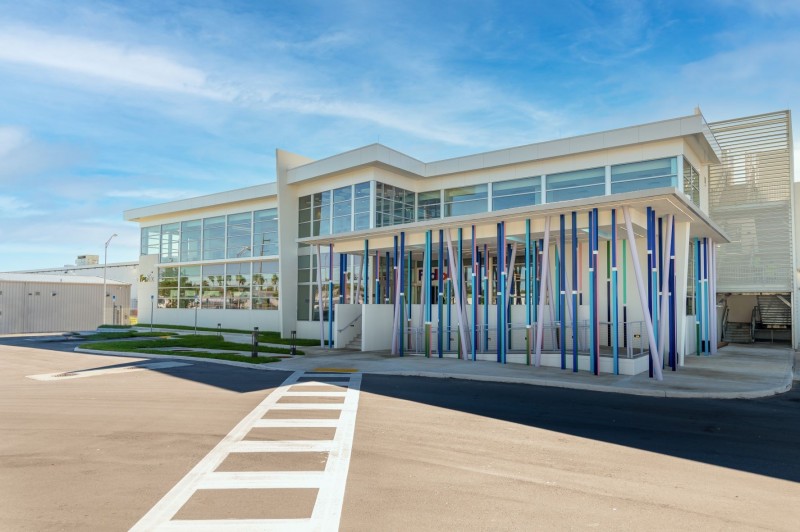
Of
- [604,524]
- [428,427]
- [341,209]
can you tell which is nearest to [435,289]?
[341,209]

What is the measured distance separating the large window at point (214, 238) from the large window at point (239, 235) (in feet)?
2.62

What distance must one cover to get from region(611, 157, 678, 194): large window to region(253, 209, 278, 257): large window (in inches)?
766

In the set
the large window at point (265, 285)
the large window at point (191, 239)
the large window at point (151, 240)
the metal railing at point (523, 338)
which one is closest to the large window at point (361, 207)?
the metal railing at point (523, 338)

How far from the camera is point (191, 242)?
39.3m

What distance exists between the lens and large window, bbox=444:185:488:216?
2699 centimetres

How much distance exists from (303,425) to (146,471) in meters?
3.01

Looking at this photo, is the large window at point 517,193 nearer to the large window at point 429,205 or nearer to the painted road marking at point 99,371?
the large window at point 429,205

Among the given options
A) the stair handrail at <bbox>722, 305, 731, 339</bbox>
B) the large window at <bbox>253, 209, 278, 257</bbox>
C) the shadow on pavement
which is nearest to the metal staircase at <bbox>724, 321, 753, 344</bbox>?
the stair handrail at <bbox>722, 305, 731, 339</bbox>

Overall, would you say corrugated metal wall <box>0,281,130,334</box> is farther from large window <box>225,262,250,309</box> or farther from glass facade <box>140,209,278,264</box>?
large window <box>225,262,250,309</box>

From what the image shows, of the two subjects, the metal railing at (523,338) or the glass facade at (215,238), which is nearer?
the metal railing at (523,338)

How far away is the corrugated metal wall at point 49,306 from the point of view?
37562 mm

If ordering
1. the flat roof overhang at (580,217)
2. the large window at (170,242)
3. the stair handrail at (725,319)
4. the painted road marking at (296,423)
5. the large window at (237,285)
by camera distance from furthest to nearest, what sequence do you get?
the large window at (170,242)
the large window at (237,285)
the stair handrail at (725,319)
the flat roof overhang at (580,217)
the painted road marking at (296,423)

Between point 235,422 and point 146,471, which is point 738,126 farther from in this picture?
point 146,471

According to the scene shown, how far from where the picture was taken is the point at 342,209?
28500 millimetres
